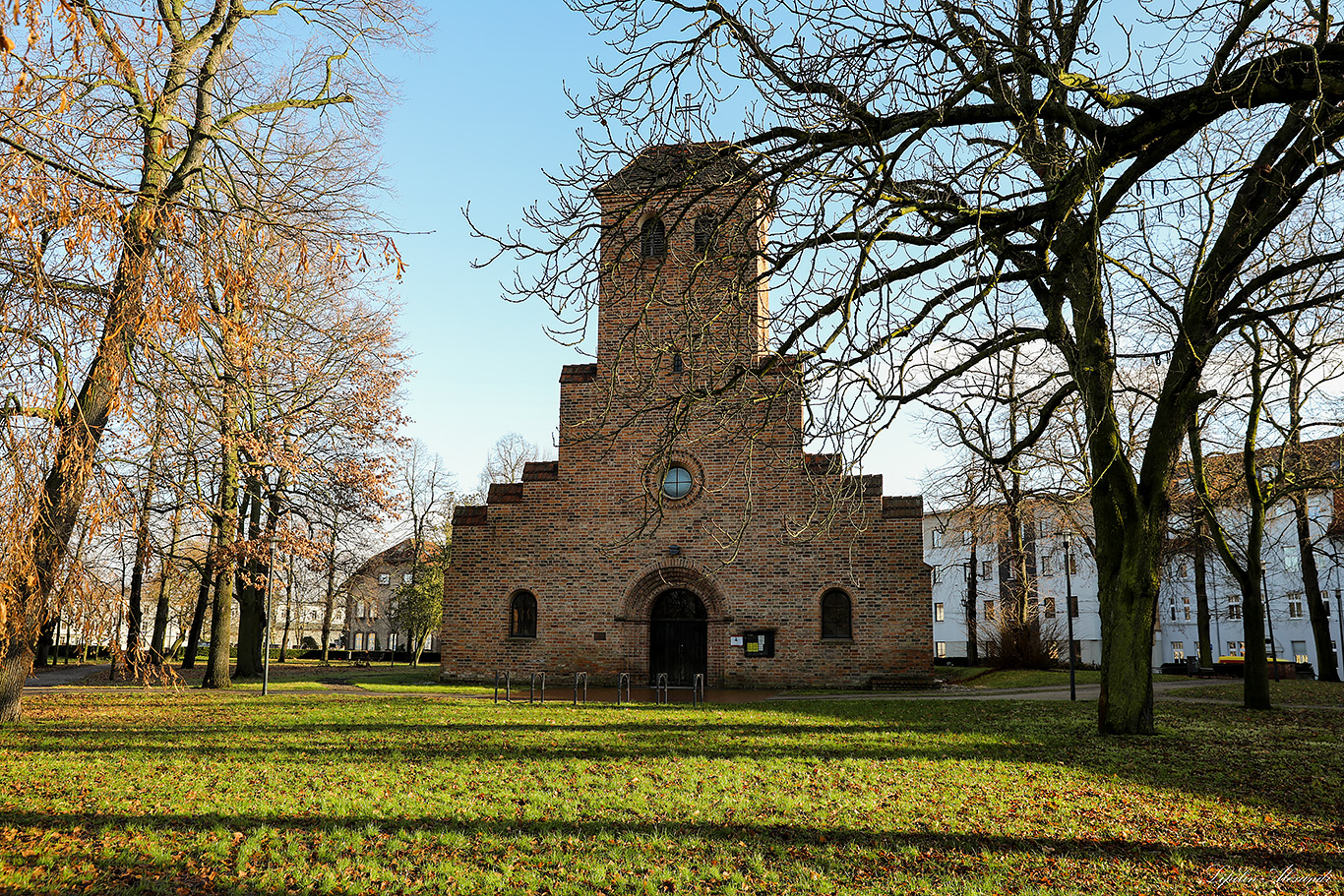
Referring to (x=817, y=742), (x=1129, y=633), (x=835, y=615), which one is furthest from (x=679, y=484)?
(x=1129, y=633)

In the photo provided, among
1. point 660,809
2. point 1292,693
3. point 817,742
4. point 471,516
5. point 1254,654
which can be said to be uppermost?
point 471,516

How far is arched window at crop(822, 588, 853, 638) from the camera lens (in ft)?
68.4

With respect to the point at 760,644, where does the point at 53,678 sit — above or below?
below

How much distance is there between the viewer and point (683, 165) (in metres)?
6.71

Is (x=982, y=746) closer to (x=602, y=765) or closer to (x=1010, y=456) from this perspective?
(x=1010, y=456)

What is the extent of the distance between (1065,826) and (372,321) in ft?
69.4

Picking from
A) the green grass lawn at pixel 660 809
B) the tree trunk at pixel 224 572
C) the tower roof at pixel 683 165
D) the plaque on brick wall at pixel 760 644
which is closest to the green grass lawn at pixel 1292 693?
the green grass lawn at pixel 660 809

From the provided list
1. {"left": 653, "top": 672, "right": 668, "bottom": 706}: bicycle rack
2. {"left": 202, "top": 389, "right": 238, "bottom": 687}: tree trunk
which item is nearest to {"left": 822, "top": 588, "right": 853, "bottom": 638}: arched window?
{"left": 653, "top": 672, "right": 668, "bottom": 706}: bicycle rack

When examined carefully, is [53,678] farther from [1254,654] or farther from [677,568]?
[1254,654]

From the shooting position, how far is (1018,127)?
21.9 feet

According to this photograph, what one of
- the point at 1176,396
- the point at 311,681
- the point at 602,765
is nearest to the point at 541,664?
the point at 311,681

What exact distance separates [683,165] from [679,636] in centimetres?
1625

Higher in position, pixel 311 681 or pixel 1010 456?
pixel 1010 456

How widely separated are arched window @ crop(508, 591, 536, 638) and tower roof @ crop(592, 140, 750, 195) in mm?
15787
